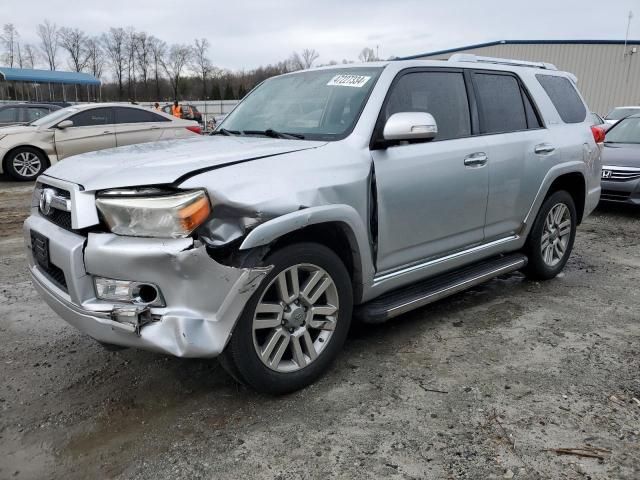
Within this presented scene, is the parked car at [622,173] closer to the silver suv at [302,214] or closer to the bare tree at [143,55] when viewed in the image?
the silver suv at [302,214]

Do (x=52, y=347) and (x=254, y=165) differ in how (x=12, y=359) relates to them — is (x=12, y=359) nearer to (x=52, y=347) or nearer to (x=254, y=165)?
(x=52, y=347)

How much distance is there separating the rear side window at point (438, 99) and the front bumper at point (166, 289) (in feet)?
5.29

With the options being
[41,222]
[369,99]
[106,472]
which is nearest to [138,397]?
[106,472]

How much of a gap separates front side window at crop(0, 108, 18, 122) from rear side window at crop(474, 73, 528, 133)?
12469mm

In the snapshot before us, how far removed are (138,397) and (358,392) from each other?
1.23 meters

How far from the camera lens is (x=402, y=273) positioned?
136 inches

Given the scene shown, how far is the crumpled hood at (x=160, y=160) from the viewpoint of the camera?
2.54 m

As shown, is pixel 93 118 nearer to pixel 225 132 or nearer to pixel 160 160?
pixel 225 132

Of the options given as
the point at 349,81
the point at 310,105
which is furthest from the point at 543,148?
the point at 310,105

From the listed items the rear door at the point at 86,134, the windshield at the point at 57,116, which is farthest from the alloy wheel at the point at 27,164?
the windshield at the point at 57,116

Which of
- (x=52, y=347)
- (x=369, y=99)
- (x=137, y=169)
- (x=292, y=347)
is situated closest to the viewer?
(x=137, y=169)

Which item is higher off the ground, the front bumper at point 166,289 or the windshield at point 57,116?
the windshield at point 57,116

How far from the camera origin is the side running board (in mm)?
3273

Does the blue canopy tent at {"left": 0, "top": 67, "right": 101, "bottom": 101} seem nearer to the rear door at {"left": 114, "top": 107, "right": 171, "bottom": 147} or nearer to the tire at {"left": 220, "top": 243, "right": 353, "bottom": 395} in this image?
the rear door at {"left": 114, "top": 107, "right": 171, "bottom": 147}
